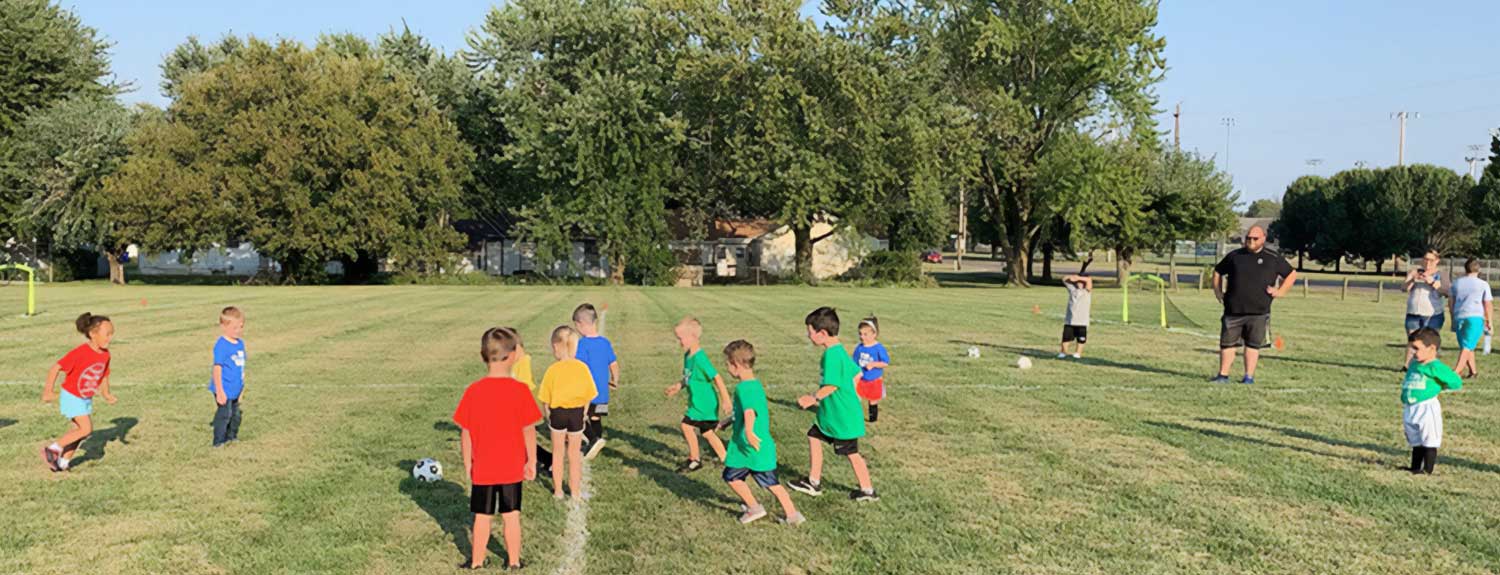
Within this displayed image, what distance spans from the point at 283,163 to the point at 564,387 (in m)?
44.8

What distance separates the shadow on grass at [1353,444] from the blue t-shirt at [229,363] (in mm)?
9486

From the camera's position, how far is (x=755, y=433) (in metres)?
6.48

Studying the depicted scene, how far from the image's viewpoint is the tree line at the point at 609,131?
4719 centimetres

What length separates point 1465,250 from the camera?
77.7 metres

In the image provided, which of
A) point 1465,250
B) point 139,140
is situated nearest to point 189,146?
point 139,140

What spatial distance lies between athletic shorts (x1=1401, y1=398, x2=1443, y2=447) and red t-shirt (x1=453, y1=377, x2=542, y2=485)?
694cm

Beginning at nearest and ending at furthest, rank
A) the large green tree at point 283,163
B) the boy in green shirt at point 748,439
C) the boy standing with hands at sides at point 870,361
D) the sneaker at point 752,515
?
the boy in green shirt at point 748,439 → the sneaker at point 752,515 → the boy standing with hands at sides at point 870,361 → the large green tree at point 283,163

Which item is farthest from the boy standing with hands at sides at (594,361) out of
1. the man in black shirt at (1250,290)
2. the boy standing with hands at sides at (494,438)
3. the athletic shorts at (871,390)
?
the man in black shirt at (1250,290)

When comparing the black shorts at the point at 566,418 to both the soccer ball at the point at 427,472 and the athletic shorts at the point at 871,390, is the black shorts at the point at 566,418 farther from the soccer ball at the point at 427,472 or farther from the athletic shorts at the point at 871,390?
the athletic shorts at the point at 871,390

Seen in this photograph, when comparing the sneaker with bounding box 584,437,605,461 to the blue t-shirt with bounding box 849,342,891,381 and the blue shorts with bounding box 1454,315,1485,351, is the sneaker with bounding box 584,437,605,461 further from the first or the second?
the blue shorts with bounding box 1454,315,1485,351

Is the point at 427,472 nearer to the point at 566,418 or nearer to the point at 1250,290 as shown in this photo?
the point at 566,418

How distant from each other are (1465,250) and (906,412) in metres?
86.1

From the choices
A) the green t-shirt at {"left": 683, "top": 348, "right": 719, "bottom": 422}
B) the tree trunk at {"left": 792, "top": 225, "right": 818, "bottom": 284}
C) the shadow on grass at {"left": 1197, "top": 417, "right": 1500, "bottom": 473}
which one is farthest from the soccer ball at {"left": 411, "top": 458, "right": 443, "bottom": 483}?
the tree trunk at {"left": 792, "top": 225, "right": 818, "bottom": 284}

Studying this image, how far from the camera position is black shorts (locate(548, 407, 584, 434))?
7.07 m
